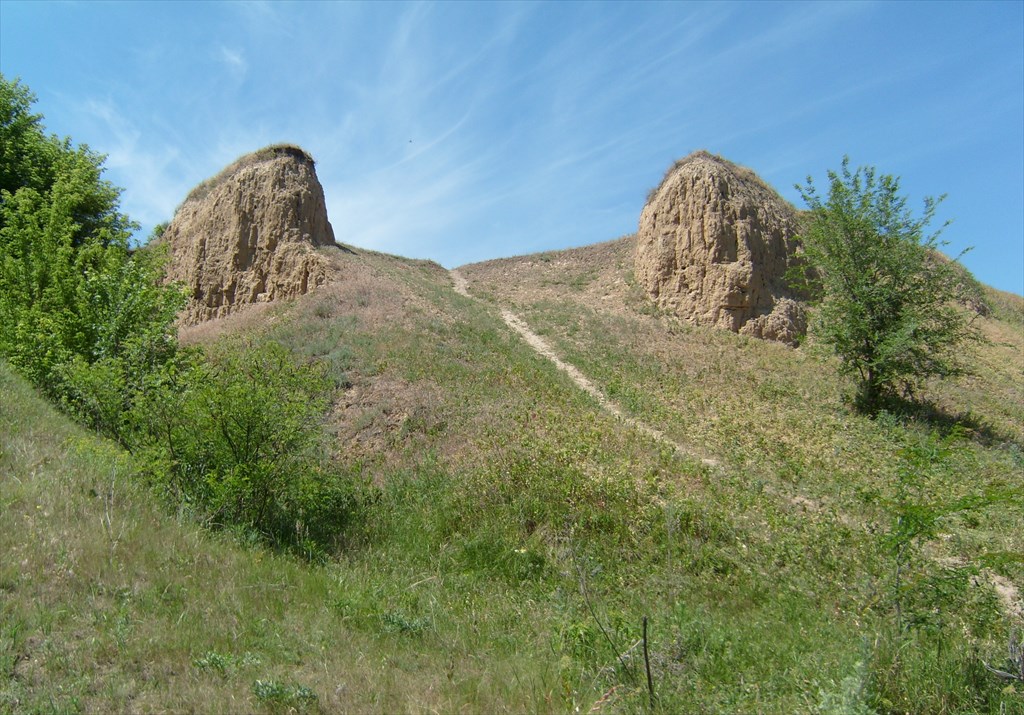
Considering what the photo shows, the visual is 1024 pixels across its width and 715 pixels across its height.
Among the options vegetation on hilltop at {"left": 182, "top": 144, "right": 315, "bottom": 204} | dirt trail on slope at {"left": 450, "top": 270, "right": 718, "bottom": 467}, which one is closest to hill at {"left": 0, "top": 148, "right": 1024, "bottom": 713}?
dirt trail on slope at {"left": 450, "top": 270, "right": 718, "bottom": 467}

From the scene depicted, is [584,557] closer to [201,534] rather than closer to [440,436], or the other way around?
[201,534]

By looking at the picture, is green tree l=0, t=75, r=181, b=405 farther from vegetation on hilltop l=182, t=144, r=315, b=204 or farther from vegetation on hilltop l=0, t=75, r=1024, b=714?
vegetation on hilltop l=182, t=144, r=315, b=204

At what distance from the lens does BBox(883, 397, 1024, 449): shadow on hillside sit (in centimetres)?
1491

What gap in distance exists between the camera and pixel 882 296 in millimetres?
16141

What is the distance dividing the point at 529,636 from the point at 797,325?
21262 millimetres

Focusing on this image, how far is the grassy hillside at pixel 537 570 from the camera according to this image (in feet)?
14.1

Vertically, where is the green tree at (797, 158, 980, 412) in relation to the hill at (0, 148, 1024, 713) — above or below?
above

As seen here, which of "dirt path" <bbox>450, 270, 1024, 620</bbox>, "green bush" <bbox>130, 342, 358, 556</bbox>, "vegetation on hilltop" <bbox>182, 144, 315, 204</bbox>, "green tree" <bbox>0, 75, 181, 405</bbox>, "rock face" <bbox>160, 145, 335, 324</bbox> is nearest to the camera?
"dirt path" <bbox>450, 270, 1024, 620</bbox>

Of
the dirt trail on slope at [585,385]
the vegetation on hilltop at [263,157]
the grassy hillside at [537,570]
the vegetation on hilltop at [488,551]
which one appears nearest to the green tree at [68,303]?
the vegetation on hilltop at [488,551]

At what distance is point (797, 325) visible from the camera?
23.3 meters

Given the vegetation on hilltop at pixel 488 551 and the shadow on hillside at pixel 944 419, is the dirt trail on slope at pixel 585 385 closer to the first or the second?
the vegetation on hilltop at pixel 488 551

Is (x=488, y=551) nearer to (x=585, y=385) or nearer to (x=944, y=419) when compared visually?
(x=585, y=385)

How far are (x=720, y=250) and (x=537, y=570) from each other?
19.6 metres

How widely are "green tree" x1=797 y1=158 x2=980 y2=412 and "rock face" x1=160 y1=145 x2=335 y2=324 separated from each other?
18327 millimetres
